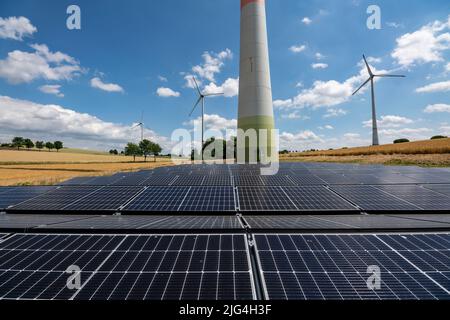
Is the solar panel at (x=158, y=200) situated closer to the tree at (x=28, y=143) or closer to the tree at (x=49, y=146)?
the tree at (x=49, y=146)

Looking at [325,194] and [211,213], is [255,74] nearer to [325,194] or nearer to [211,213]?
[325,194]

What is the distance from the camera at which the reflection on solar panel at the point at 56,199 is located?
1173 centimetres

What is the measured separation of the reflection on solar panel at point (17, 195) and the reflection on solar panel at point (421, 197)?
2055cm

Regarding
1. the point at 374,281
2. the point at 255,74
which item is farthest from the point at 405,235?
the point at 255,74

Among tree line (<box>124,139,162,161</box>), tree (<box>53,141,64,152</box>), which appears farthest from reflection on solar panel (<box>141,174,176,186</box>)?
tree (<box>53,141,64,152</box>)

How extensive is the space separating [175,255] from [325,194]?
9.81m

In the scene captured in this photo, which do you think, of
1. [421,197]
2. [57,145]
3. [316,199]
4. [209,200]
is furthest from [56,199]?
[57,145]

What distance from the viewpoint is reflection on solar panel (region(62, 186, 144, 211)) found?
38.4ft

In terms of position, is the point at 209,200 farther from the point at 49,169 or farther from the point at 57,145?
the point at 57,145

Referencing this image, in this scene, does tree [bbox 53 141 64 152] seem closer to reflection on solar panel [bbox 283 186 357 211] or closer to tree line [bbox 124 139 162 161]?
tree line [bbox 124 139 162 161]

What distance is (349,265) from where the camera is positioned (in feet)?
18.7

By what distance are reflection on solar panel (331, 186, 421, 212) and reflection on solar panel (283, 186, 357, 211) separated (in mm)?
669

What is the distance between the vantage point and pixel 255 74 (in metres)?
31.9
